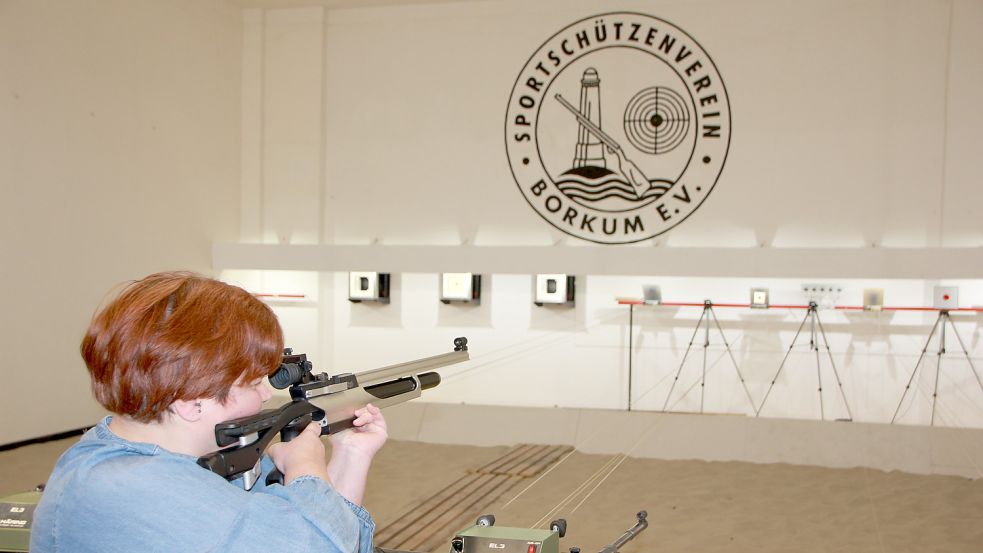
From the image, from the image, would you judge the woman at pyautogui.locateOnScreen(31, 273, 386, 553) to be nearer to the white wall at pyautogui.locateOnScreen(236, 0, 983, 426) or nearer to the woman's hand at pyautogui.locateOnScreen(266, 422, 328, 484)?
→ the woman's hand at pyautogui.locateOnScreen(266, 422, 328, 484)

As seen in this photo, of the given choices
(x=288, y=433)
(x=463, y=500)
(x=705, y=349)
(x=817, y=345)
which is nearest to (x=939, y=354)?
(x=817, y=345)

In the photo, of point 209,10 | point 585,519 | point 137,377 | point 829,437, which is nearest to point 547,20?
point 209,10

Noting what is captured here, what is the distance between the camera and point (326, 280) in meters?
7.32

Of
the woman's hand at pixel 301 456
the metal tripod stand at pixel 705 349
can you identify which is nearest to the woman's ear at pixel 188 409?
the woman's hand at pixel 301 456

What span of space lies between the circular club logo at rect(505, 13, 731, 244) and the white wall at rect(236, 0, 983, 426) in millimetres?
114

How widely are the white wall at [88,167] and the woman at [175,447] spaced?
497 cm

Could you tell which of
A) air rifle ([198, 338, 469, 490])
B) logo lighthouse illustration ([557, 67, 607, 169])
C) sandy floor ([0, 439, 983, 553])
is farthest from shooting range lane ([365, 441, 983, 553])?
logo lighthouse illustration ([557, 67, 607, 169])

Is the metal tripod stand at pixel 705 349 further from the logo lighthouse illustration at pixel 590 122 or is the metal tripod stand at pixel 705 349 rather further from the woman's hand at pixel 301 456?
the woman's hand at pixel 301 456

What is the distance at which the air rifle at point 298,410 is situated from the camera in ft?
3.37

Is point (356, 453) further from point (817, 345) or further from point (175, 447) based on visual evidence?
point (817, 345)

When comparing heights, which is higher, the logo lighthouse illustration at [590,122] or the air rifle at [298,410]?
the logo lighthouse illustration at [590,122]

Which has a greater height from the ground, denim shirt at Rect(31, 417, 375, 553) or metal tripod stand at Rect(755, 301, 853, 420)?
denim shirt at Rect(31, 417, 375, 553)

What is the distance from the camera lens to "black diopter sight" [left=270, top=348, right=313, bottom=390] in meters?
1.27

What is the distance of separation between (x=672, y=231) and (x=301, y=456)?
5842 millimetres
